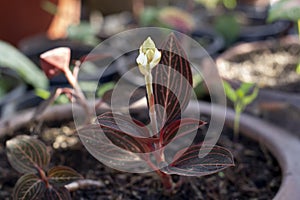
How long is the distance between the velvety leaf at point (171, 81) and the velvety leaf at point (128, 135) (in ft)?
0.10

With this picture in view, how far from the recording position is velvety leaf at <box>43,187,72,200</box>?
0.55m

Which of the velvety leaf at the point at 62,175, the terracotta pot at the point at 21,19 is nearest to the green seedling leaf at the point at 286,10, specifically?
the velvety leaf at the point at 62,175

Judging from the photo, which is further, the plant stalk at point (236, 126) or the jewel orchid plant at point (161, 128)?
the plant stalk at point (236, 126)

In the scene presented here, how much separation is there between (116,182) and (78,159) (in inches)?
3.8

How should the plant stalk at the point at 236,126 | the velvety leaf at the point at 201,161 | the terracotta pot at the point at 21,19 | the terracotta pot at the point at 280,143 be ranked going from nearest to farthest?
the velvety leaf at the point at 201,161 → the terracotta pot at the point at 280,143 → the plant stalk at the point at 236,126 → the terracotta pot at the point at 21,19

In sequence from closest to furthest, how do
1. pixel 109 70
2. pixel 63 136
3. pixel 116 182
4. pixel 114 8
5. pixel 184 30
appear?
1. pixel 116 182
2. pixel 63 136
3. pixel 109 70
4. pixel 184 30
5. pixel 114 8

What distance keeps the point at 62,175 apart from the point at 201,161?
20 centimetres

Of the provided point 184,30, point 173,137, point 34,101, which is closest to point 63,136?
point 173,137

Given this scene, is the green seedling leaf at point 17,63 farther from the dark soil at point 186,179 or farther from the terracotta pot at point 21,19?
the terracotta pot at point 21,19

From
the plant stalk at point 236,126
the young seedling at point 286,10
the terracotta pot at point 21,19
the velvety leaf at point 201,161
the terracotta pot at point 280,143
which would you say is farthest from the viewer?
the terracotta pot at point 21,19

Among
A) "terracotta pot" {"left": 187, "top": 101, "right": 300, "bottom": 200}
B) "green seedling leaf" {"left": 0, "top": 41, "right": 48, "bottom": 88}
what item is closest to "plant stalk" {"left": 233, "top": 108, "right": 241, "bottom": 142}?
"terracotta pot" {"left": 187, "top": 101, "right": 300, "bottom": 200}

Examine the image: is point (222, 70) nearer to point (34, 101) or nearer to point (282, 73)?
point (282, 73)

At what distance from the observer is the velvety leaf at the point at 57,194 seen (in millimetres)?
548

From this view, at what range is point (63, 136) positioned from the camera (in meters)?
0.79
